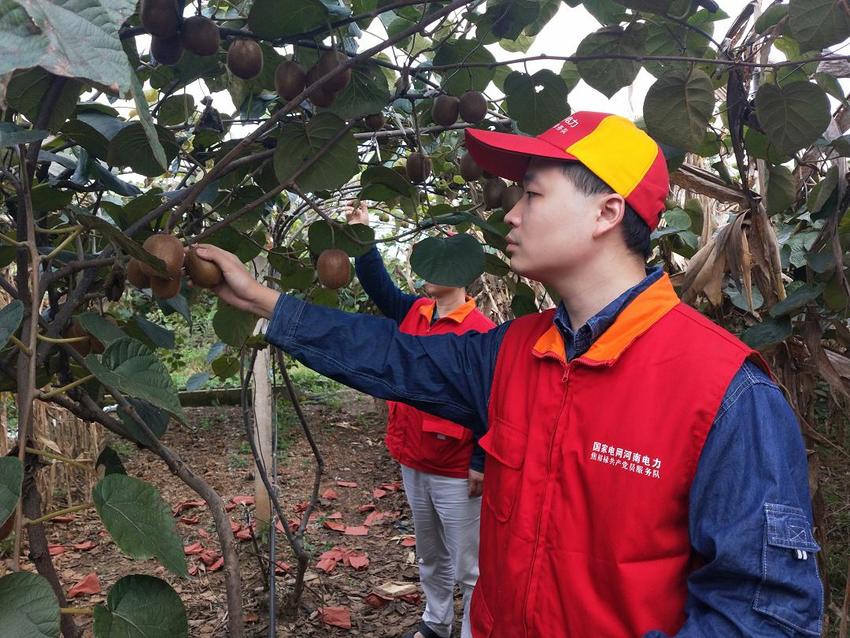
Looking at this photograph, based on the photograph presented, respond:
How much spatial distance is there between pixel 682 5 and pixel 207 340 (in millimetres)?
7962

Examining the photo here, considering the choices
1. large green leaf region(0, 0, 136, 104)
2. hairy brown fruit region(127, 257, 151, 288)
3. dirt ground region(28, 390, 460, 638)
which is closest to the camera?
large green leaf region(0, 0, 136, 104)

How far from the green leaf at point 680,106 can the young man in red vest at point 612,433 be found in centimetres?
22

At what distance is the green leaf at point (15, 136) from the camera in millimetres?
807

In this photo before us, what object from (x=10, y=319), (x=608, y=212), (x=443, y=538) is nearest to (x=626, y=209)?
(x=608, y=212)

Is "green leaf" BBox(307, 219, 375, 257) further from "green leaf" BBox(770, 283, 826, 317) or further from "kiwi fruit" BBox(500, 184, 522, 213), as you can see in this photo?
"green leaf" BBox(770, 283, 826, 317)

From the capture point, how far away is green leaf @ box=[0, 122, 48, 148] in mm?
807

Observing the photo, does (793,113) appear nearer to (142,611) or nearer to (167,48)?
(167,48)

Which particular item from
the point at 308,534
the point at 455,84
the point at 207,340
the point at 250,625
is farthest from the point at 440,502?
the point at 207,340

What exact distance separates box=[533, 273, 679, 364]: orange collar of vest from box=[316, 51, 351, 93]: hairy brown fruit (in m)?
0.62

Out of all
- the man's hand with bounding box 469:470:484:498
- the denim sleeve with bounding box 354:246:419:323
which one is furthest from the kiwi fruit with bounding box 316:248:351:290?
the man's hand with bounding box 469:470:484:498

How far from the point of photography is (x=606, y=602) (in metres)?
1.06

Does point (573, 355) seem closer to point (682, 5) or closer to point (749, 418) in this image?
point (749, 418)

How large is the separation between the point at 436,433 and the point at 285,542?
4.47ft

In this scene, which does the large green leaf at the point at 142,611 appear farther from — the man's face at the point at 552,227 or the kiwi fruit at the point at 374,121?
the kiwi fruit at the point at 374,121
